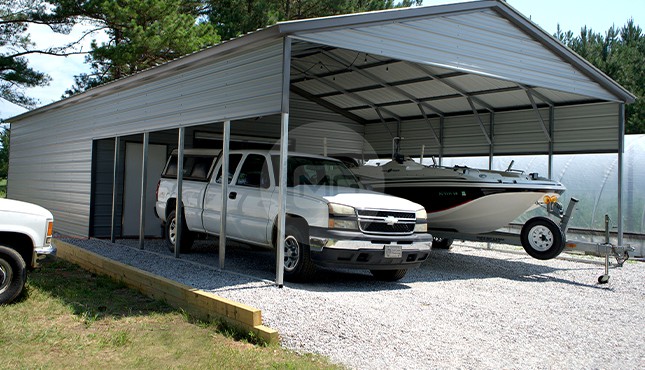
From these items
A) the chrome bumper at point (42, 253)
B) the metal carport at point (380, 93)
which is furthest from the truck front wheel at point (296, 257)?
the chrome bumper at point (42, 253)

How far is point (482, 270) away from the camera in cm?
1134

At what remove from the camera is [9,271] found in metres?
7.53

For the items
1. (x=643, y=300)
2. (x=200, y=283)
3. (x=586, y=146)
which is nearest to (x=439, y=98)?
(x=586, y=146)

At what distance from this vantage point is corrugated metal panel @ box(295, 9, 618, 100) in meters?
8.90

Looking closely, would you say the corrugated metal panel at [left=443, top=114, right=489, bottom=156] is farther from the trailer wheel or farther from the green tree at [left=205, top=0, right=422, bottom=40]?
the green tree at [left=205, top=0, right=422, bottom=40]

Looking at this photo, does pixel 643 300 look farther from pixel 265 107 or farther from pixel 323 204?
pixel 265 107

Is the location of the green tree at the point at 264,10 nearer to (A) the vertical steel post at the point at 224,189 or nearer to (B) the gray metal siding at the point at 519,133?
(B) the gray metal siding at the point at 519,133

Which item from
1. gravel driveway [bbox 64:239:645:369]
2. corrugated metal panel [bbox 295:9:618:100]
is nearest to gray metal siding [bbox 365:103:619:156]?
corrugated metal panel [bbox 295:9:618:100]

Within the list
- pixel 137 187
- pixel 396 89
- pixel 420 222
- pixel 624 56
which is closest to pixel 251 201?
pixel 420 222

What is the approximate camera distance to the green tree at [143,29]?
2108 centimetres

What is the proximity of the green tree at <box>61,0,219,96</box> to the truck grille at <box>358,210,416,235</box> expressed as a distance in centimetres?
1514

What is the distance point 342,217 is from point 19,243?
4.28m

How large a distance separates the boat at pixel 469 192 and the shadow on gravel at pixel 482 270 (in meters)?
0.76

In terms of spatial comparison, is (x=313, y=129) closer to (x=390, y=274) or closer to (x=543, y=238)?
(x=543, y=238)
